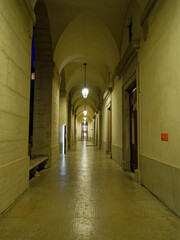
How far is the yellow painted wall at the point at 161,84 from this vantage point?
3070mm

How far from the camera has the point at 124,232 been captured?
2420 mm

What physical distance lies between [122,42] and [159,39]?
13.7ft

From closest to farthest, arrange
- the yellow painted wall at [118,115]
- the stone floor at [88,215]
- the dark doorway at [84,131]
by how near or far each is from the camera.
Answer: the stone floor at [88,215] → the yellow painted wall at [118,115] → the dark doorway at [84,131]

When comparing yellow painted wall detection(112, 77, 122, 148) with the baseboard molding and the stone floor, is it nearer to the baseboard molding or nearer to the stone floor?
the baseboard molding

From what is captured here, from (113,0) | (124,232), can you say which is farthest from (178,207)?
(113,0)

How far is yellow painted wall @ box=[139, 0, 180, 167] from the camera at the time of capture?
307 centimetres

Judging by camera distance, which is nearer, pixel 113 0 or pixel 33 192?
pixel 33 192

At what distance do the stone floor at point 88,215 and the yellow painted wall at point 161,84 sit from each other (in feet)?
3.12

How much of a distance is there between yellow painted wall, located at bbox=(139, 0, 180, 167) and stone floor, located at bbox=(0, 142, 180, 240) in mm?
950

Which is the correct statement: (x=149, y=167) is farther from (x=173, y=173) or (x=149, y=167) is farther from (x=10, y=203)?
(x=10, y=203)

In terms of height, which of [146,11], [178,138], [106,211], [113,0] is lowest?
[106,211]

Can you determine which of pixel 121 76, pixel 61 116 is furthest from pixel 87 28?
pixel 61 116

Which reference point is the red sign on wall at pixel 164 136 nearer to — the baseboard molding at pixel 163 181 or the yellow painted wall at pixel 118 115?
the baseboard molding at pixel 163 181

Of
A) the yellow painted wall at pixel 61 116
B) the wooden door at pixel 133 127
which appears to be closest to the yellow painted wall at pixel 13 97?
the wooden door at pixel 133 127
